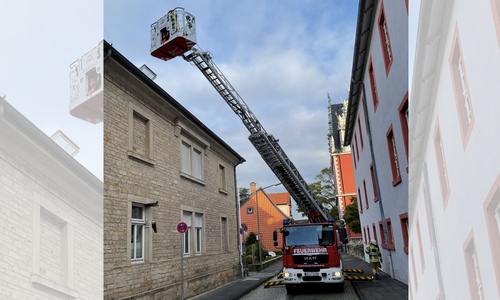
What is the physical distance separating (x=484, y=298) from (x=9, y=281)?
780 centimetres

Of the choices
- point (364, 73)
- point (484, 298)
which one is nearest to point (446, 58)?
point (484, 298)

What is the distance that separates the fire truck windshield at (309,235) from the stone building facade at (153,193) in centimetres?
357

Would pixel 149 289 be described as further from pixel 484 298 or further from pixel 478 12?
pixel 478 12

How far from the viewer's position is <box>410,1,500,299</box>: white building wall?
2385mm

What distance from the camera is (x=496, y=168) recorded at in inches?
92.6

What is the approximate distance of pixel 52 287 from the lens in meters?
8.12

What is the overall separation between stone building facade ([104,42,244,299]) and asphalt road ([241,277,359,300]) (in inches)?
82.0

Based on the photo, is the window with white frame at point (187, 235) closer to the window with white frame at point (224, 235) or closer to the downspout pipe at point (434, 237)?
the window with white frame at point (224, 235)

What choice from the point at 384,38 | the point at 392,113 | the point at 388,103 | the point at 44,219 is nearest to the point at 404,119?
the point at 392,113

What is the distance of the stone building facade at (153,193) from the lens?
9.19 meters

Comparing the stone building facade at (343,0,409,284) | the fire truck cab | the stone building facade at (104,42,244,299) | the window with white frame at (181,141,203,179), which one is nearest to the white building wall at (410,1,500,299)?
the stone building facade at (343,0,409,284)

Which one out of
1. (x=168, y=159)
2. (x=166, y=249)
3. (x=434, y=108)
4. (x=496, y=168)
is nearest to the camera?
(x=496, y=168)

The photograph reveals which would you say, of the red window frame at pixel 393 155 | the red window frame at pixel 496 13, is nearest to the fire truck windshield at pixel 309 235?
the red window frame at pixel 393 155

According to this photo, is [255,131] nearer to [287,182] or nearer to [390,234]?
[287,182]
